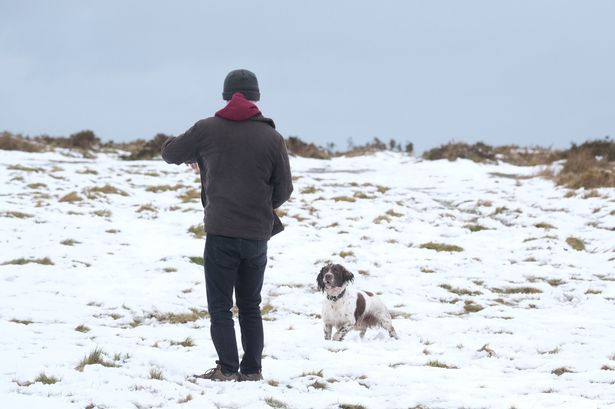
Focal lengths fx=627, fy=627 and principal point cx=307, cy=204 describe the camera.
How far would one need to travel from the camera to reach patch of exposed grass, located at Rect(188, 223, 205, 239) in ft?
40.8

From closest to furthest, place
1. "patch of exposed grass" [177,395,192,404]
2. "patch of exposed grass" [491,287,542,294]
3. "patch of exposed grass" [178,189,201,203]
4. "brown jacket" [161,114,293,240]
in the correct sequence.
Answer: "patch of exposed grass" [177,395,192,404], "brown jacket" [161,114,293,240], "patch of exposed grass" [491,287,542,294], "patch of exposed grass" [178,189,201,203]

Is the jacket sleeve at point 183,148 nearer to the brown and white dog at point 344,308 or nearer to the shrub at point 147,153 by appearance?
the brown and white dog at point 344,308

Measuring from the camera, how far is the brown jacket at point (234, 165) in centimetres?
439

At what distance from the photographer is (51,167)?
20.8 meters

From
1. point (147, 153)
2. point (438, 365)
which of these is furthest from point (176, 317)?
point (147, 153)

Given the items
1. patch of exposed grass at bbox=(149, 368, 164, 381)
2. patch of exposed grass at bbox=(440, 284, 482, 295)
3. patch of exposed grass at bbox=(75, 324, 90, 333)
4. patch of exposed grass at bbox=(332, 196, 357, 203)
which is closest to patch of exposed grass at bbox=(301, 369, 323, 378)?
patch of exposed grass at bbox=(149, 368, 164, 381)

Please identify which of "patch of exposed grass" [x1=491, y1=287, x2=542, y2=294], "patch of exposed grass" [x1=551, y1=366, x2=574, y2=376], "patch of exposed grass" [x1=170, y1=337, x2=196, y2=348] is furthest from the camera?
"patch of exposed grass" [x1=491, y1=287, x2=542, y2=294]

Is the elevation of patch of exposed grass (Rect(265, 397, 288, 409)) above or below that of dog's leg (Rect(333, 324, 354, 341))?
above

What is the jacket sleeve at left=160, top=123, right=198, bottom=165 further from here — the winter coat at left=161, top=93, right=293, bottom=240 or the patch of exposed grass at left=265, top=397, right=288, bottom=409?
the patch of exposed grass at left=265, top=397, right=288, bottom=409

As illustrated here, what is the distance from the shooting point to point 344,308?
6875mm

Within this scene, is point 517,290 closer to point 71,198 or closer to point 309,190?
point 309,190

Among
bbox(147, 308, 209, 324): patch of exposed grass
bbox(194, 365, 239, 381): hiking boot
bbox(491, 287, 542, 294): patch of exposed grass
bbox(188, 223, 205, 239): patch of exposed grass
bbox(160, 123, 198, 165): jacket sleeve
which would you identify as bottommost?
bbox(147, 308, 209, 324): patch of exposed grass

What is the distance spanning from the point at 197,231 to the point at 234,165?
852 cm

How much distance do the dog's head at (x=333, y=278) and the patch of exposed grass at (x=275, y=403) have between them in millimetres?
2699
